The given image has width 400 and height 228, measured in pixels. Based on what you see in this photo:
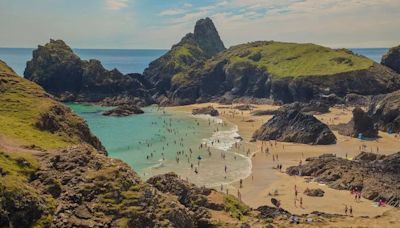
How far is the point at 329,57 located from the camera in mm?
158000

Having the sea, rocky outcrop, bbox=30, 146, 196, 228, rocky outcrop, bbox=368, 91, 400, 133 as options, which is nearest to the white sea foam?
the sea

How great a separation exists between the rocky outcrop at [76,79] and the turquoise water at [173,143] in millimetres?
18999

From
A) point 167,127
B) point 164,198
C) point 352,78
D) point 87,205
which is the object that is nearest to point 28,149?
point 87,205

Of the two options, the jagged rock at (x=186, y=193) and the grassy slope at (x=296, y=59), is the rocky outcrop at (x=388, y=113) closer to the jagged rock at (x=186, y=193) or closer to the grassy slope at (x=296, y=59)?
the grassy slope at (x=296, y=59)

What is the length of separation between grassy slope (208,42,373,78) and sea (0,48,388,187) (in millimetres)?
42173

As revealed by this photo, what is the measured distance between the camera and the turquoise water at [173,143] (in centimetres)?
6994

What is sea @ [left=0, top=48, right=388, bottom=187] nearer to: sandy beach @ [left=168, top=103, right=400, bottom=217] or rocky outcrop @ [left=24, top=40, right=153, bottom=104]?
sandy beach @ [left=168, top=103, right=400, bottom=217]

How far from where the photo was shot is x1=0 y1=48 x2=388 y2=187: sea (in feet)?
228

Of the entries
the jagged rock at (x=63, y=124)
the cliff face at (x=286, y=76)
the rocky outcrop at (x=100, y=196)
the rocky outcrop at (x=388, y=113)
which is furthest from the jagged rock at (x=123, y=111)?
the rocky outcrop at (x=100, y=196)

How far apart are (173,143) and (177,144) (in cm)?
126

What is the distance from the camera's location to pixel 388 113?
9244 cm

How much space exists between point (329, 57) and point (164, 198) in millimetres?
140361

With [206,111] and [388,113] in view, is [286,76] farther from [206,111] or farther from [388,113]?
[388,113]

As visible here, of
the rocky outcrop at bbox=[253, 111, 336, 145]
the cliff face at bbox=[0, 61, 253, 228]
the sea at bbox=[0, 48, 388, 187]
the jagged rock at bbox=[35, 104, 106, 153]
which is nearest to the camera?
the cliff face at bbox=[0, 61, 253, 228]
